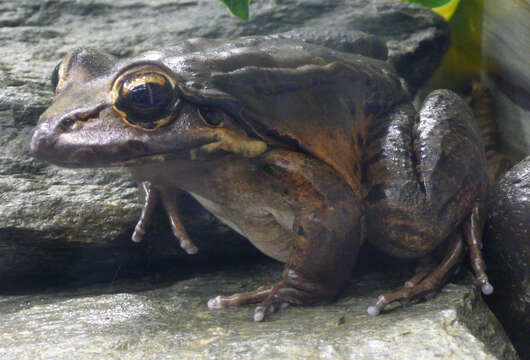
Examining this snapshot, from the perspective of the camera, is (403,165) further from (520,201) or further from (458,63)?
(458,63)

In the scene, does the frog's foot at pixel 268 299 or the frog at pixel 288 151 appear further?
the frog's foot at pixel 268 299

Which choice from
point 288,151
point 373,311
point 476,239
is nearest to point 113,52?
point 288,151

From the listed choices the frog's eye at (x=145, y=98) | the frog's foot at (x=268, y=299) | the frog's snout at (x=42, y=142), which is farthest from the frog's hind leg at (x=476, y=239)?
the frog's snout at (x=42, y=142)

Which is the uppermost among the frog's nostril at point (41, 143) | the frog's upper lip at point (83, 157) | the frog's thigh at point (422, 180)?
the frog's nostril at point (41, 143)

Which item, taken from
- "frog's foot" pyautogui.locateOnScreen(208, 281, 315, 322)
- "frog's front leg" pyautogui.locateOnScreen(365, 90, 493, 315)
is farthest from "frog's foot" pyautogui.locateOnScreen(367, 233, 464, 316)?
"frog's foot" pyautogui.locateOnScreen(208, 281, 315, 322)

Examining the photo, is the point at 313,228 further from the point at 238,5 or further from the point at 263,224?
the point at 238,5

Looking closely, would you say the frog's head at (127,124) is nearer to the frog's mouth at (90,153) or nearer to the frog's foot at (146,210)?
the frog's mouth at (90,153)
